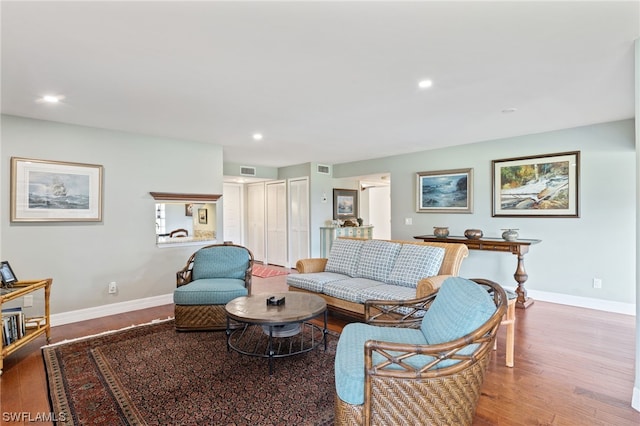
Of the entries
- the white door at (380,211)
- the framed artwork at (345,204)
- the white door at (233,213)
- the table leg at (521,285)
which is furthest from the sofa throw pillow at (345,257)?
the white door at (380,211)

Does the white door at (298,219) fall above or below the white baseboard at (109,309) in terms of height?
above

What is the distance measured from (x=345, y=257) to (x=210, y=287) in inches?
65.0

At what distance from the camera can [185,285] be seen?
3627 mm

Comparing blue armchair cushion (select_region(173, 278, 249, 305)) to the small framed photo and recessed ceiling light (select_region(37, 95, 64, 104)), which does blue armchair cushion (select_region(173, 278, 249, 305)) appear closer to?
the small framed photo

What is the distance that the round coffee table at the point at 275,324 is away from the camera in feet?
8.29

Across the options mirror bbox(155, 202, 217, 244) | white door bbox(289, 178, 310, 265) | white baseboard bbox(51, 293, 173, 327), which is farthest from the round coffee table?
white door bbox(289, 178, 310, 265)

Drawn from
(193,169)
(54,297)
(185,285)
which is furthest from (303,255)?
(54,297)

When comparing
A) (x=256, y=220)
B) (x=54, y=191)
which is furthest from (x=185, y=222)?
(x=256, y=220)

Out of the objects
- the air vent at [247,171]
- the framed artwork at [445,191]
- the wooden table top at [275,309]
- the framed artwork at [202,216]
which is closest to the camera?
the wooden table top at [275,309]

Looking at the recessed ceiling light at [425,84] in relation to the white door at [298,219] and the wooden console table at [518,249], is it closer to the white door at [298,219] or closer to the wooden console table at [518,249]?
the wooden console table at [518,249]

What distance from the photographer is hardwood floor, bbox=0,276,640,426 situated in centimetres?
200

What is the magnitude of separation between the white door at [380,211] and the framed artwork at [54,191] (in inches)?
273

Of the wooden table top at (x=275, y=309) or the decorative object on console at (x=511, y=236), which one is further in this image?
the decorative object on console at (x=511, y=236)

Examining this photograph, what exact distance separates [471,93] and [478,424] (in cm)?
260
